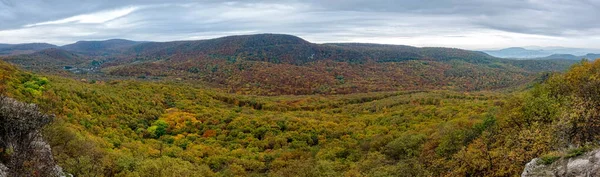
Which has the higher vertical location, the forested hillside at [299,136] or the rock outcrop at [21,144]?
the rock outcrop at [21,144]

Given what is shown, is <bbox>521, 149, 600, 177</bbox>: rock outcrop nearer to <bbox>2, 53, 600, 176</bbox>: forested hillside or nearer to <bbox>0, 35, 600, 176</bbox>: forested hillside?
<bbox>0, 35, 600, 176</bbox>: forested hillside

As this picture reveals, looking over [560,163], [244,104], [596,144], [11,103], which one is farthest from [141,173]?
[244,104]

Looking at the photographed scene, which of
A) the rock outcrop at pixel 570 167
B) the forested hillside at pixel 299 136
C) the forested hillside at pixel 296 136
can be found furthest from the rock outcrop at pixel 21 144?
the rock outcrop at pixel 570 167

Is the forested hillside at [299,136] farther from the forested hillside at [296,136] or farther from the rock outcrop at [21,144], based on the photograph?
the rock outcrop at [21,144]

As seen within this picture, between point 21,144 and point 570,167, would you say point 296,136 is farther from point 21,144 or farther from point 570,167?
point 570,167

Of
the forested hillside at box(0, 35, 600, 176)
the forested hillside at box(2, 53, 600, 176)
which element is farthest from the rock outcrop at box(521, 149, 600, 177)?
the forested hillside at box(2, 53, 600, 176)

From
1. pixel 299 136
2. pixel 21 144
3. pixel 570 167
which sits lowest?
pixel 299 136

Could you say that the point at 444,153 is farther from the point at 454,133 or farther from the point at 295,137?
the point at 295,137

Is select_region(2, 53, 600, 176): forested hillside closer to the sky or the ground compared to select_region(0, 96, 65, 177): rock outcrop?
closer to the ground

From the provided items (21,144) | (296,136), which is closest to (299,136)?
(296,136)
